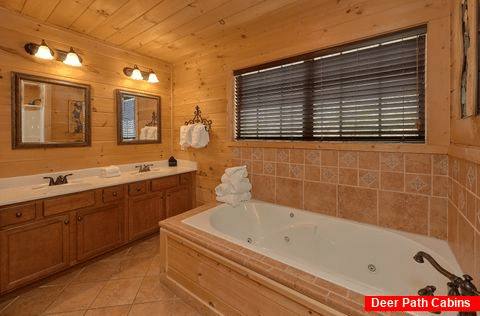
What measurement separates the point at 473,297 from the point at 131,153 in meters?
3.21

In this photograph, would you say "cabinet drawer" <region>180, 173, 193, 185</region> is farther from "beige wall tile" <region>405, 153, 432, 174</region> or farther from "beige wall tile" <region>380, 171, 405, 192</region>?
"beige wall tile" <region>405, 153, 432, 174</region>

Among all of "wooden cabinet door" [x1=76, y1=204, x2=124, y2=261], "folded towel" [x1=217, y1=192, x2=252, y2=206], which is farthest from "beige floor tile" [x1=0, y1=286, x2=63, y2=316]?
"folded towel" [x1=217, y1=192, x2=252, y2=206]

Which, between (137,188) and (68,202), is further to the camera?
(137,188)

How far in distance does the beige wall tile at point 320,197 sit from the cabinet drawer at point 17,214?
2290 mm

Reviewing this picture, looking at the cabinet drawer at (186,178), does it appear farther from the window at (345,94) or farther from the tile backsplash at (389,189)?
the tile backsplash at (389,189)

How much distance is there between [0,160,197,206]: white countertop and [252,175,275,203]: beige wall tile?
1.03 metres

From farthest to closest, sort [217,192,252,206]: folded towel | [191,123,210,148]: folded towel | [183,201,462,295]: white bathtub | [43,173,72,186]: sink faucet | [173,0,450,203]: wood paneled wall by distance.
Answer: [191,123,210,148]: folded towel < [217,192,252,206]: folded towel < [43,173,72,186]: sink faucet < [173,0,450,203]: wood paneled wall < [183,201,462,295]: white bathtub

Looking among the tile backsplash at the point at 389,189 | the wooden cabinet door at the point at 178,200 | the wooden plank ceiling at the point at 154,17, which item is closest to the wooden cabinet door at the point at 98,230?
the wooden cabinet door at the point at 178,200

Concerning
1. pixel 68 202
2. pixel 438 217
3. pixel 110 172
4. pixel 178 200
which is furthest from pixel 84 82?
pixel 438 217

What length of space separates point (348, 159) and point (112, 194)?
7.46ft

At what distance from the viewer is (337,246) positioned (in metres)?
1.88

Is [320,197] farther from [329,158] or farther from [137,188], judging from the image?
[137,188]

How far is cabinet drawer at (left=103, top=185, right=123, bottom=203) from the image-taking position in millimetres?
2295

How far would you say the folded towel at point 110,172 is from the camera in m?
2.60
